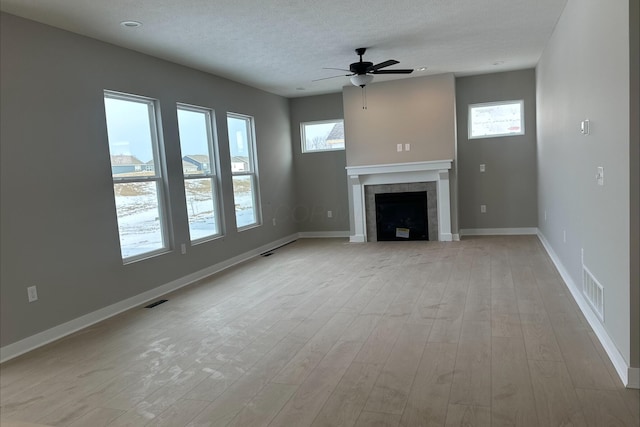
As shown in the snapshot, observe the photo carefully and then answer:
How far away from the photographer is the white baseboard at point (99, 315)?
3.35m

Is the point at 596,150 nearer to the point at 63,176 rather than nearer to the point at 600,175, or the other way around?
the point at 600,175

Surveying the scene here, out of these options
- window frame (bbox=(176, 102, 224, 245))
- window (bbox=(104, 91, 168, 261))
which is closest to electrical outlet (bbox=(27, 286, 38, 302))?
window (bbox=(104, 91, 168, 261))

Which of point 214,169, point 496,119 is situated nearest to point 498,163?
point 496,119

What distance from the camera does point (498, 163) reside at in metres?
7.17

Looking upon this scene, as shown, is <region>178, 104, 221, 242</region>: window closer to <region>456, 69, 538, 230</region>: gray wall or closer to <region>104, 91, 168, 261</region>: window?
<region>104, 91, 168, 261</region>: window

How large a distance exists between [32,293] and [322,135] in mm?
5496

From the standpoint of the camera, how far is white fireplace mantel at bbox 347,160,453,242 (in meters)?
6.91

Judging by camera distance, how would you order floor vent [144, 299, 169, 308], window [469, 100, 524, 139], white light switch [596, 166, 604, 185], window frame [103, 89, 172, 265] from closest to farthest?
white light switch [596, 166, 604, 185], floor vent [144, 299, 169, 308], window frame [103, 89, 172, 265], window [469, 100, 524, 139]

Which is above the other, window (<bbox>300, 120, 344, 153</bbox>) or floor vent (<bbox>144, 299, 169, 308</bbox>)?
window (<bbox>300, 120, 344, 153</bbox>)

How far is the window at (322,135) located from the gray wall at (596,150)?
3827 mm

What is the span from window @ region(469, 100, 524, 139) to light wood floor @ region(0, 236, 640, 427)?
311 centimetres

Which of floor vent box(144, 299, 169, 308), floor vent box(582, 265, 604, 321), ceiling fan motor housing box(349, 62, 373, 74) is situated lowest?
floor vent box(144, 299, 169, 308)

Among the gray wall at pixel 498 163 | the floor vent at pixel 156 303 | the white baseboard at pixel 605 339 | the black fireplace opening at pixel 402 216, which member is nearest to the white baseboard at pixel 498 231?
the gray wall at pixel 498 163
